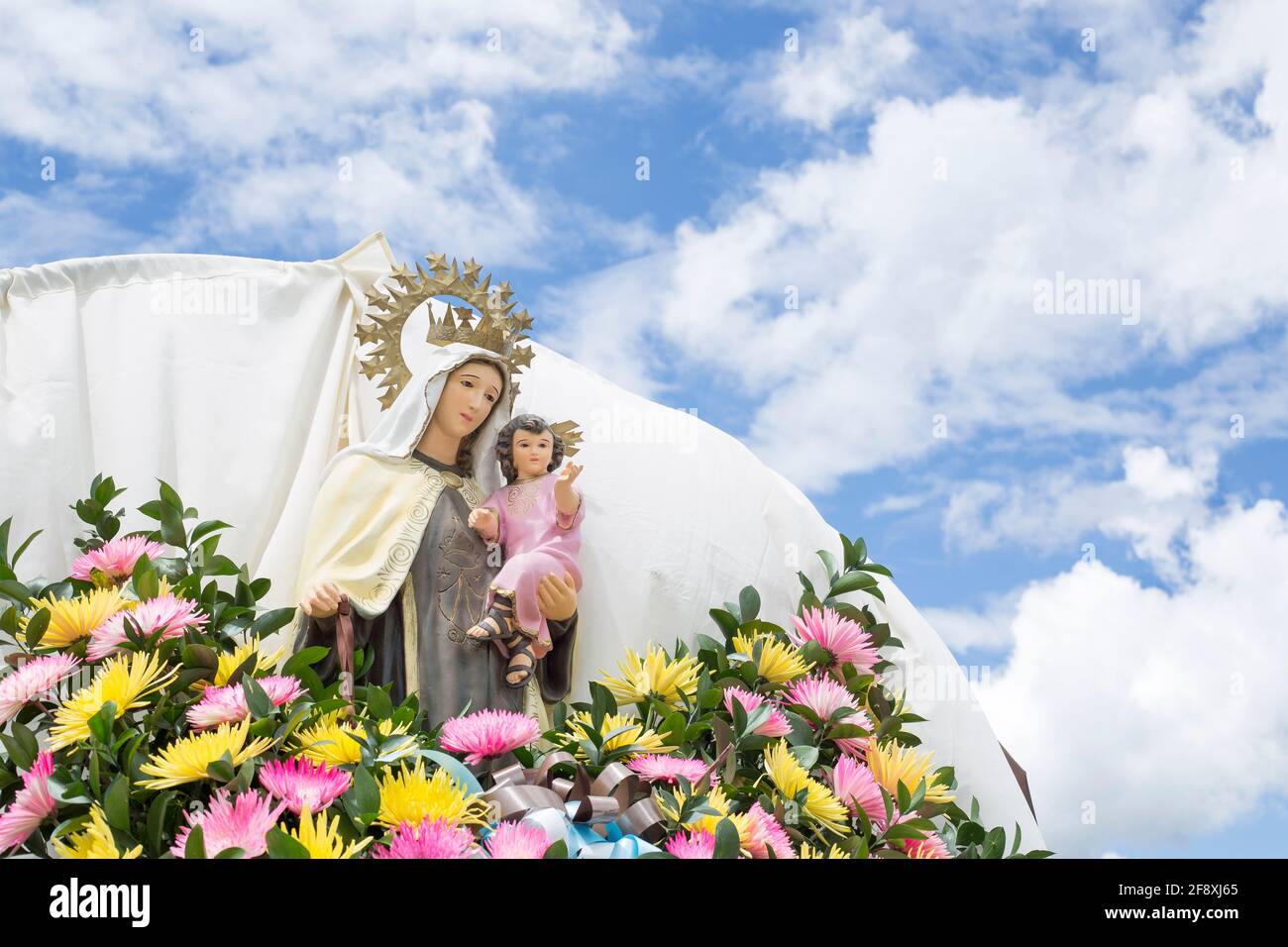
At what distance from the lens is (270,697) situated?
1.60 meters

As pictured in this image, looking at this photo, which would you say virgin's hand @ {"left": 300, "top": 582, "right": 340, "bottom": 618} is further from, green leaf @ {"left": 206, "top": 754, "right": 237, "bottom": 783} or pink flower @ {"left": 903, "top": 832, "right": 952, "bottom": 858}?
pink flower @ {"left": 903, "top": 832, "right": 952, "bottom": 858}

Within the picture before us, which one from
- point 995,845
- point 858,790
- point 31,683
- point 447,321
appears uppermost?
point 447,321

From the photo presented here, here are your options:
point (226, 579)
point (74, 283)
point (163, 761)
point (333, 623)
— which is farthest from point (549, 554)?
point (74, 283)

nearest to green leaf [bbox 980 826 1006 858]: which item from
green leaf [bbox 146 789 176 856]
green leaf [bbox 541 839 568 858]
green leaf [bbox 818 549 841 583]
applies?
green leaf [bbox 818 549 841 583]

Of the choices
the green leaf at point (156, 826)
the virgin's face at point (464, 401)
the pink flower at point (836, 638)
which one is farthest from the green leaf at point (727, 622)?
the green leaf at point (156, 826)

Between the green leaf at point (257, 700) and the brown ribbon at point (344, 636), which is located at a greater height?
the brown ribbon at point (344, 636)

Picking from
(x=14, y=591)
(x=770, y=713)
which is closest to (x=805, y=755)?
(x=770, y=713)

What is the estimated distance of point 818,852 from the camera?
169 centimetres

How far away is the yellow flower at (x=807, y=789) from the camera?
1.69m

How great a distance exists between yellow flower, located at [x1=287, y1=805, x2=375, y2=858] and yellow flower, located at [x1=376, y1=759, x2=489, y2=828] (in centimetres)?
4

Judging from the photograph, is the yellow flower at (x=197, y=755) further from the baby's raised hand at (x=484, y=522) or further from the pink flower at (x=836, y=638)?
the pink flower at (x=836, y=638)

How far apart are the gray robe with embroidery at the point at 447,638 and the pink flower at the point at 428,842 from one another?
3.06 ft

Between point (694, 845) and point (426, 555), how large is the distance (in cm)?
111

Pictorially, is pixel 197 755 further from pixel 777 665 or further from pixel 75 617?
pixel 777 665
